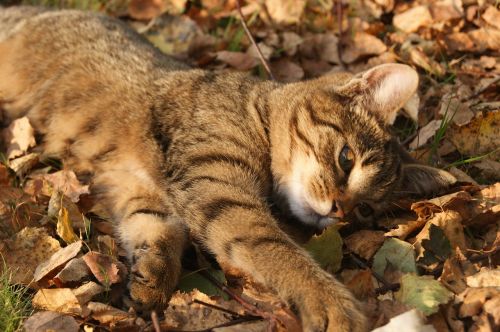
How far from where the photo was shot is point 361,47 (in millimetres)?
4680

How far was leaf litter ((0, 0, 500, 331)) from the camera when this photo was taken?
247 centimetres

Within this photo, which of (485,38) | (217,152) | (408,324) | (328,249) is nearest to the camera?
(408,324)

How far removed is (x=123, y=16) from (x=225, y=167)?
2914 millimetres

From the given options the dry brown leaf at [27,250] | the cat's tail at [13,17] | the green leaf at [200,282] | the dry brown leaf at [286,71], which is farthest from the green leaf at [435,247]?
the cat's tail at [13,17]

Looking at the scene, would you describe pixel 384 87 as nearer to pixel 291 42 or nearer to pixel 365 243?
pixel 365 243

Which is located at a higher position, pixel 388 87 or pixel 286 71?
pixel 388 87

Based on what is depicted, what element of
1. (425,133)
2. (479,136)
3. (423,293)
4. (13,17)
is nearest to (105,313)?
(423,293)

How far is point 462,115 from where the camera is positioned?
3707 millimetres

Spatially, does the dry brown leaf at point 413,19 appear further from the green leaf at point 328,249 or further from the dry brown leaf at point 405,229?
the green leaf at point 328,249

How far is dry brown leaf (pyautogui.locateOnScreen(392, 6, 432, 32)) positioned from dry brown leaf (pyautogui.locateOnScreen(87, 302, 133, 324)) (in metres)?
3.36

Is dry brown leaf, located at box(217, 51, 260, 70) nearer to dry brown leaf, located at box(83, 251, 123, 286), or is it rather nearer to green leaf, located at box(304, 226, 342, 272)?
green leaf, located at box(304, 226, 342, 272)

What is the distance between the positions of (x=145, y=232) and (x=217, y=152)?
55 centimetres

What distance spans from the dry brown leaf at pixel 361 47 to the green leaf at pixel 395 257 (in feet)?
7.06

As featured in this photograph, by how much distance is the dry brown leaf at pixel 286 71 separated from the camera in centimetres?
456
